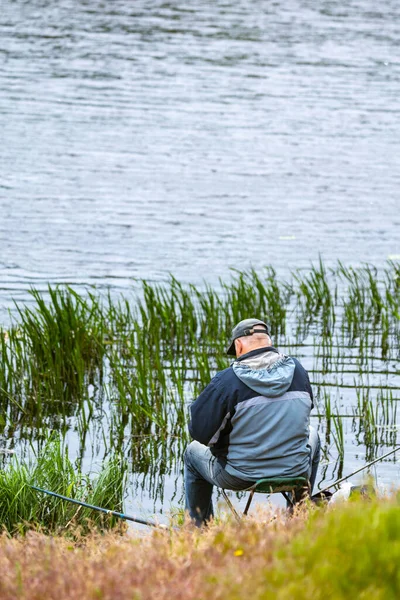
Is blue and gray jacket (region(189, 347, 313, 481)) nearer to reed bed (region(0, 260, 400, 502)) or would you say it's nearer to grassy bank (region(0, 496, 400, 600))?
grassy bank (region(0, 496, 400, 600))

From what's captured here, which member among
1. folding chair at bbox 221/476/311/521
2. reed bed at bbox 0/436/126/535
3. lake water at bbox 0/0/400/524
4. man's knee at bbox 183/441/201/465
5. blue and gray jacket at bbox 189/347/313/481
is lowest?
reed bed at bbox 0/436/126/535

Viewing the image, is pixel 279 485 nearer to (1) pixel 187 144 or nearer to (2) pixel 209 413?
(2) pixel 209 413

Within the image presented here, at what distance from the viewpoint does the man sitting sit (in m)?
6.02

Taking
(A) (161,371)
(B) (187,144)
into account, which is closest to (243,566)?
(A) (161,371)

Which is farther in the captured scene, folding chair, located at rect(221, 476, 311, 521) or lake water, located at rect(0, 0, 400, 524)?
lake water, located at rect(0, 0, 400, 524)

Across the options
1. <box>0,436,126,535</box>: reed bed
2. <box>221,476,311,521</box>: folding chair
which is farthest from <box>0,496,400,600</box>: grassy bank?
<box>0,436,126,535</box>: reed bed

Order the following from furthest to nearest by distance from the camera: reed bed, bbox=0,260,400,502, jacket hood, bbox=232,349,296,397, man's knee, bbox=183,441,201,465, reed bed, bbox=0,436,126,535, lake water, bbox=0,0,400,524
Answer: lake water, bbox=0,0,400,524 < reed bed, bbox=0,260,400,502 < man's knee, bbox=183,441,201,465 < reed bed, bbox=0,436,126,535 < jacket hood, bbox=232,349,296,397

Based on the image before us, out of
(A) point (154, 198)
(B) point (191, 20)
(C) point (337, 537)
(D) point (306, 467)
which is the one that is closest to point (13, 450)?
(D) point (306, 467)

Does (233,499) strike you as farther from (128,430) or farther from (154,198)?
(154,198)

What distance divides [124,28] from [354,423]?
3499cm

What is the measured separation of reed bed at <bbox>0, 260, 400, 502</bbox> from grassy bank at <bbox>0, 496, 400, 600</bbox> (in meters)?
3.68

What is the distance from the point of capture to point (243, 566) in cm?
381

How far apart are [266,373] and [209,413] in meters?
0.42

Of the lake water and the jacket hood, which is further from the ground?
the lake water
